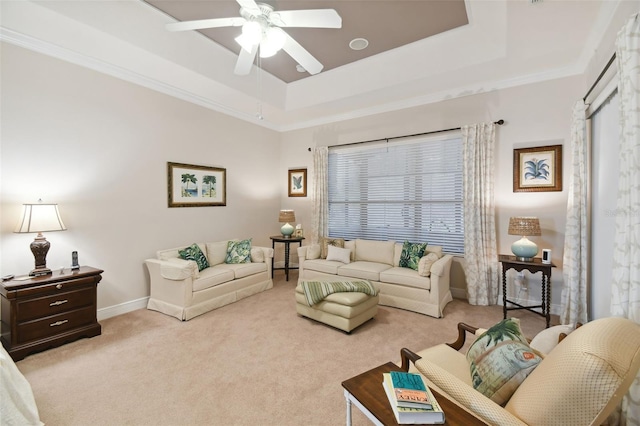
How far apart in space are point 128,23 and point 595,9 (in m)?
4.70

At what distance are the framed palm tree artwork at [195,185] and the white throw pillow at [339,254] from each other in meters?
2.08

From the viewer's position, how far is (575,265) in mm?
3121

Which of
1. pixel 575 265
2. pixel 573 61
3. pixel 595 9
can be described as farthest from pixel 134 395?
pixel 573 61

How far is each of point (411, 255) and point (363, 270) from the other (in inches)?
29.1

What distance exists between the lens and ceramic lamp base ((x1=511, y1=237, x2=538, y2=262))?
11.4 ft

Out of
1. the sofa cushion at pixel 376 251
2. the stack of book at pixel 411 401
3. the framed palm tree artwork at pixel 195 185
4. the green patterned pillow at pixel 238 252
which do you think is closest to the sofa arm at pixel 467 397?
the stack of book at pixel 411 401

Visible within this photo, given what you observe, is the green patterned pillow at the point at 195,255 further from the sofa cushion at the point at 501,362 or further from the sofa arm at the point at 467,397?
the sofa cushion at the point at 501,362

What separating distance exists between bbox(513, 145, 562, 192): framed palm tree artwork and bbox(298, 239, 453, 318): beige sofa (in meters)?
1.41

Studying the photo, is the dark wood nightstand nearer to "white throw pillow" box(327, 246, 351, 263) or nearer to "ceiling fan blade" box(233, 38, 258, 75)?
"ceiling fan blade" box(233, 38, 258, 75)

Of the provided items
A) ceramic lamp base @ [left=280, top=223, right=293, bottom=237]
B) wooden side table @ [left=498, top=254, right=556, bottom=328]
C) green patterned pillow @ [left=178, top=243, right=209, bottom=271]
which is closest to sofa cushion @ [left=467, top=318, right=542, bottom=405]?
wooden side table @ [left=498, top=254, right=556, bottom=328]

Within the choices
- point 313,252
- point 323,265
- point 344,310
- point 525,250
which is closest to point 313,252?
point 313,252

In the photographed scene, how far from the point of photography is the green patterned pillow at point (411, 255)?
413 cm

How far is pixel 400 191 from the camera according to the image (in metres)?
4.95

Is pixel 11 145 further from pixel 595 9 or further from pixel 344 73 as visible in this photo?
pixel 595 9
